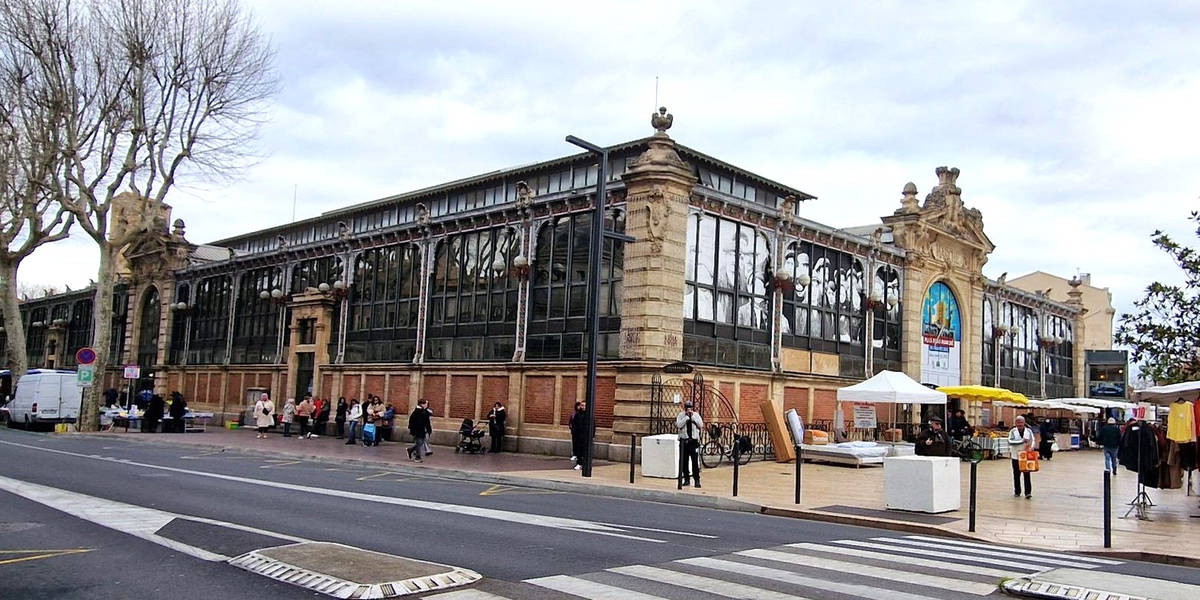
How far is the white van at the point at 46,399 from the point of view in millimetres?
33688

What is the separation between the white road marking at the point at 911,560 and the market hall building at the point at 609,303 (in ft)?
41.5

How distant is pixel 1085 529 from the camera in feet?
43.9

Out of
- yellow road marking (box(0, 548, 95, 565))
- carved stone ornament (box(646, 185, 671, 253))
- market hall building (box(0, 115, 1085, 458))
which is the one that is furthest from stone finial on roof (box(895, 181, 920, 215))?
yellow road marking (box(0, 548, 95, 565))

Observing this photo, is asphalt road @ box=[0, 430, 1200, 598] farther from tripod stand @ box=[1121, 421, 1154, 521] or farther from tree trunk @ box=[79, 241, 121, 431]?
tree trunk @ box=[79, 241, 121, 431]

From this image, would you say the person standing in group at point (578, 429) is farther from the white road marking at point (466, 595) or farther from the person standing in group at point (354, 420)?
the white road marking at point (466, 595)

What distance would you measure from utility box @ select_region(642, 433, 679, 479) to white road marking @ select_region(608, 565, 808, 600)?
422 inches

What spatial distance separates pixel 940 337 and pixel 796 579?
29790mm

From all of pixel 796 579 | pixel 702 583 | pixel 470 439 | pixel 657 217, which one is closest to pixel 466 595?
pixel 702 583

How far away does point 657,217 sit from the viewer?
23.7 m

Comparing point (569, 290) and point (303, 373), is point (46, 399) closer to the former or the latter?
point (303, 373)

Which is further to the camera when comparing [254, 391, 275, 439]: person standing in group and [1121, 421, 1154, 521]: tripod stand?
[254, 391, 275, 439]: person standing in group

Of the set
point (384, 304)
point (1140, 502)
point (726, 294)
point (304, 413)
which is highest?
point (726, 294)

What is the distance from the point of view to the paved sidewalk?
12617mm

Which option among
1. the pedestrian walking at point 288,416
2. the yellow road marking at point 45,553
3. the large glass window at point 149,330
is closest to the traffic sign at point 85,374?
the pedestrian walking at point 288,416
